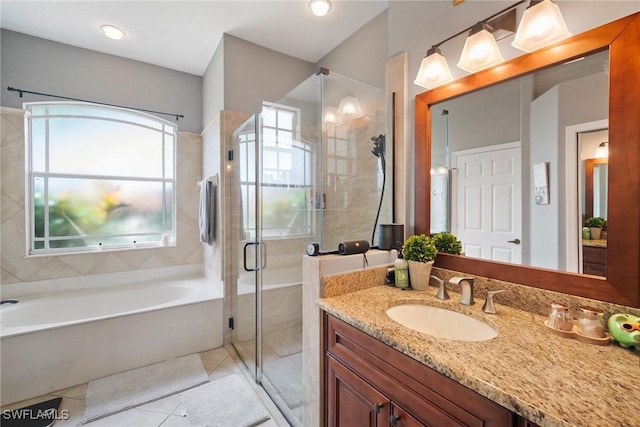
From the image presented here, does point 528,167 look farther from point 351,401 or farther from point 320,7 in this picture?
point 320,7

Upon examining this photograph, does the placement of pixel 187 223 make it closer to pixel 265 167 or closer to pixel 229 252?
pixel 229 252

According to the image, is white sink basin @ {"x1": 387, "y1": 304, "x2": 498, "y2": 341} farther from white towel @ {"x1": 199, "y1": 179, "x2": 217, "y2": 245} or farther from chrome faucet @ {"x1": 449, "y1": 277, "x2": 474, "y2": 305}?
white towel @ {"x1": 199, "y1": 179, "x2": 217, "y2": 245}

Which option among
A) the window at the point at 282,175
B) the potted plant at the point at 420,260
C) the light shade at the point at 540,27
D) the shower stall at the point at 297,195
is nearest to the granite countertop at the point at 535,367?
the potted plant at the point at 420,260

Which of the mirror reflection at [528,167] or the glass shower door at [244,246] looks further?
the glass shower door at [244,246]

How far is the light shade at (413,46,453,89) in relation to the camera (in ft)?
4.82

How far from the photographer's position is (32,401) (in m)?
1.92

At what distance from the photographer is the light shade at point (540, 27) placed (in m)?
1.06

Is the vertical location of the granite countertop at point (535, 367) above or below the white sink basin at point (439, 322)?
above

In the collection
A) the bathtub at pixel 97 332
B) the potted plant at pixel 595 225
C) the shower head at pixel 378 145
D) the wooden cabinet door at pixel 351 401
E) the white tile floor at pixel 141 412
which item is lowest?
the white tile floor at pixel 141 412

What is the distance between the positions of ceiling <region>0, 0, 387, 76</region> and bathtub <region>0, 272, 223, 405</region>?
247 centimetres

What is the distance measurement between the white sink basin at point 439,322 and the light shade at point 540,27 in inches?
46.5

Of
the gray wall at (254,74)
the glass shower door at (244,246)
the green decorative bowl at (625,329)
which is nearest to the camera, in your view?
the green decorative bowl at (625,329)

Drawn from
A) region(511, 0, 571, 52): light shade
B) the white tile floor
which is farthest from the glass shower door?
region(511, 0, 571, 52): light shade

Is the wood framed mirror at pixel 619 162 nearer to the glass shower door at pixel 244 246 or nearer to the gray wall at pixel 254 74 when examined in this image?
the glass shower door at pixel 244 246
